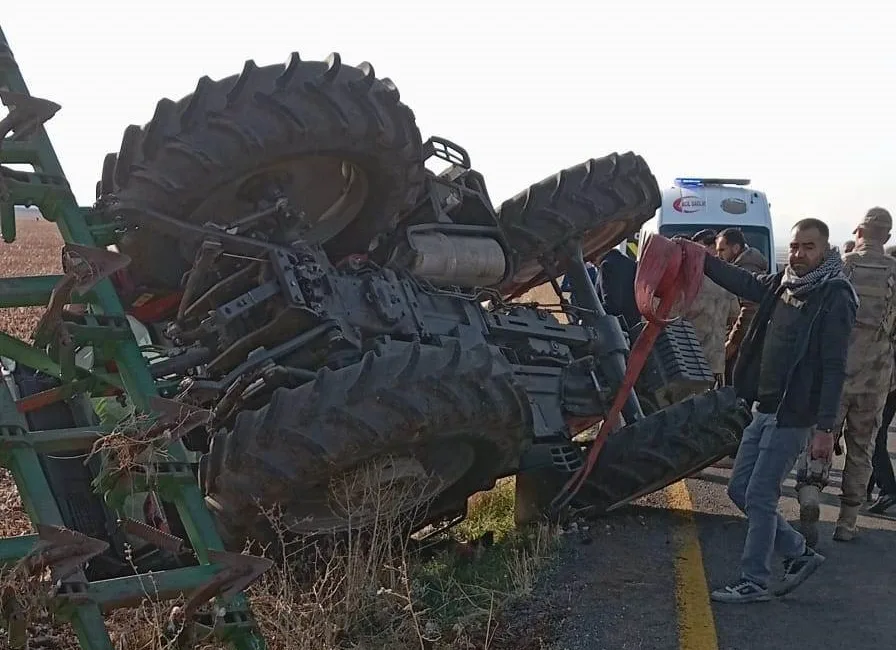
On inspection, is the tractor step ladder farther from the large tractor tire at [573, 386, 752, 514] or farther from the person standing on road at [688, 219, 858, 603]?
the large tractor tire at [573, 386, 752, 514]

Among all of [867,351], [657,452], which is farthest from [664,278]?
[867,351]

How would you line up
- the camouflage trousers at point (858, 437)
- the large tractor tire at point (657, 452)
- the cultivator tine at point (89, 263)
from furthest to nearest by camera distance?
the camouflage trousers at point (858, 437) < the large tractor tire at point (657, 452) < the cultivator tine at point (89, 263)

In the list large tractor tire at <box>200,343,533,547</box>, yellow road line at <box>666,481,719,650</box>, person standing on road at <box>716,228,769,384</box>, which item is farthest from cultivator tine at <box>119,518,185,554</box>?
person standing on road at <box>716,228,769,384</box>

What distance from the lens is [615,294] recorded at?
8141 mm

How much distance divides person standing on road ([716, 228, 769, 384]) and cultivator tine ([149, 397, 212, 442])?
561 centimetres

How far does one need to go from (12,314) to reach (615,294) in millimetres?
10375

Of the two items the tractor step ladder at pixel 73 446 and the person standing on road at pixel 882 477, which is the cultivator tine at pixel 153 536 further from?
the person standing on road at pixel 882 477

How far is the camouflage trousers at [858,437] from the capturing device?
6098 mm

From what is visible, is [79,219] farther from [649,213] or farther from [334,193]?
[649,213]

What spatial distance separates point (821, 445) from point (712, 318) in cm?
370

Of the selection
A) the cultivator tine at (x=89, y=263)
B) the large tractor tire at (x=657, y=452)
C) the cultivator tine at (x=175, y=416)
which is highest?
the cultivator tine at (x=89, y=263)

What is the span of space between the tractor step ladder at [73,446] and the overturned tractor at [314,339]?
0.06m

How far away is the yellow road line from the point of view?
430 centimetres

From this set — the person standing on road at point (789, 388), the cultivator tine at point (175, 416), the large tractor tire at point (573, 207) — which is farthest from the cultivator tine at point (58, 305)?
the large tractor tire at point (573, 207)
